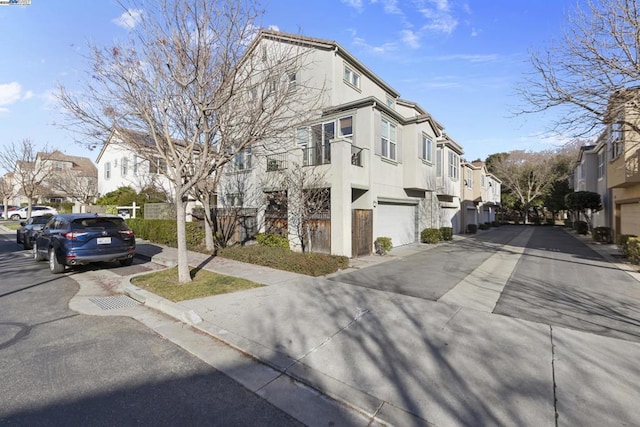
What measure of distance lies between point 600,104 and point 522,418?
9845 millimetres

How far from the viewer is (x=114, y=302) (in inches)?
245

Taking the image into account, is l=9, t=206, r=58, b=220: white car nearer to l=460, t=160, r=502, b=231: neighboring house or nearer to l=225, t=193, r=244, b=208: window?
l=225, t=193, r=244, b=208: window

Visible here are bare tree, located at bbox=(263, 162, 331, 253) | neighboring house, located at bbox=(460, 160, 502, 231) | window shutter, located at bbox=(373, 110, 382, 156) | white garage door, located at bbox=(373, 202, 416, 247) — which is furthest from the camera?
neighboring house, located at bbox=(460, 160, 502, 231)

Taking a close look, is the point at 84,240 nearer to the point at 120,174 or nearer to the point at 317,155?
the point at 317,155

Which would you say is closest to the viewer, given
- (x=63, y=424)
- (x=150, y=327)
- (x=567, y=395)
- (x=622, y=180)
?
(x=63, y=424)

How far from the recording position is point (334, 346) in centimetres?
418

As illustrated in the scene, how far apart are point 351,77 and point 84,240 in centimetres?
1272

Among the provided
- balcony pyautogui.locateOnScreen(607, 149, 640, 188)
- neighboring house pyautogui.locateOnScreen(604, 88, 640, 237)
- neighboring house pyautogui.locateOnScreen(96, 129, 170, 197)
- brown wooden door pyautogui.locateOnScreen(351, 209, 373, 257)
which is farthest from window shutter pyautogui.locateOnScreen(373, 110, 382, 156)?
neighboring house pyautogui.locateOnScreen(96, 129, 170, 197)

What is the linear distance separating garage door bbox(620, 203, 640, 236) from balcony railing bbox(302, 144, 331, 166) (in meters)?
14.9

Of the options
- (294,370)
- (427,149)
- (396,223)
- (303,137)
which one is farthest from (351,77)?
(294,370)

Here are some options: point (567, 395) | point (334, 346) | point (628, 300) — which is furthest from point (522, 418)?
point (628, 300)

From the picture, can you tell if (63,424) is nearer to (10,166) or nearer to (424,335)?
(424,335)

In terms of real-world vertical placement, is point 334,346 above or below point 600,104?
below

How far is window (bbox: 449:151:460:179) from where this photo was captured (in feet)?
68.1
